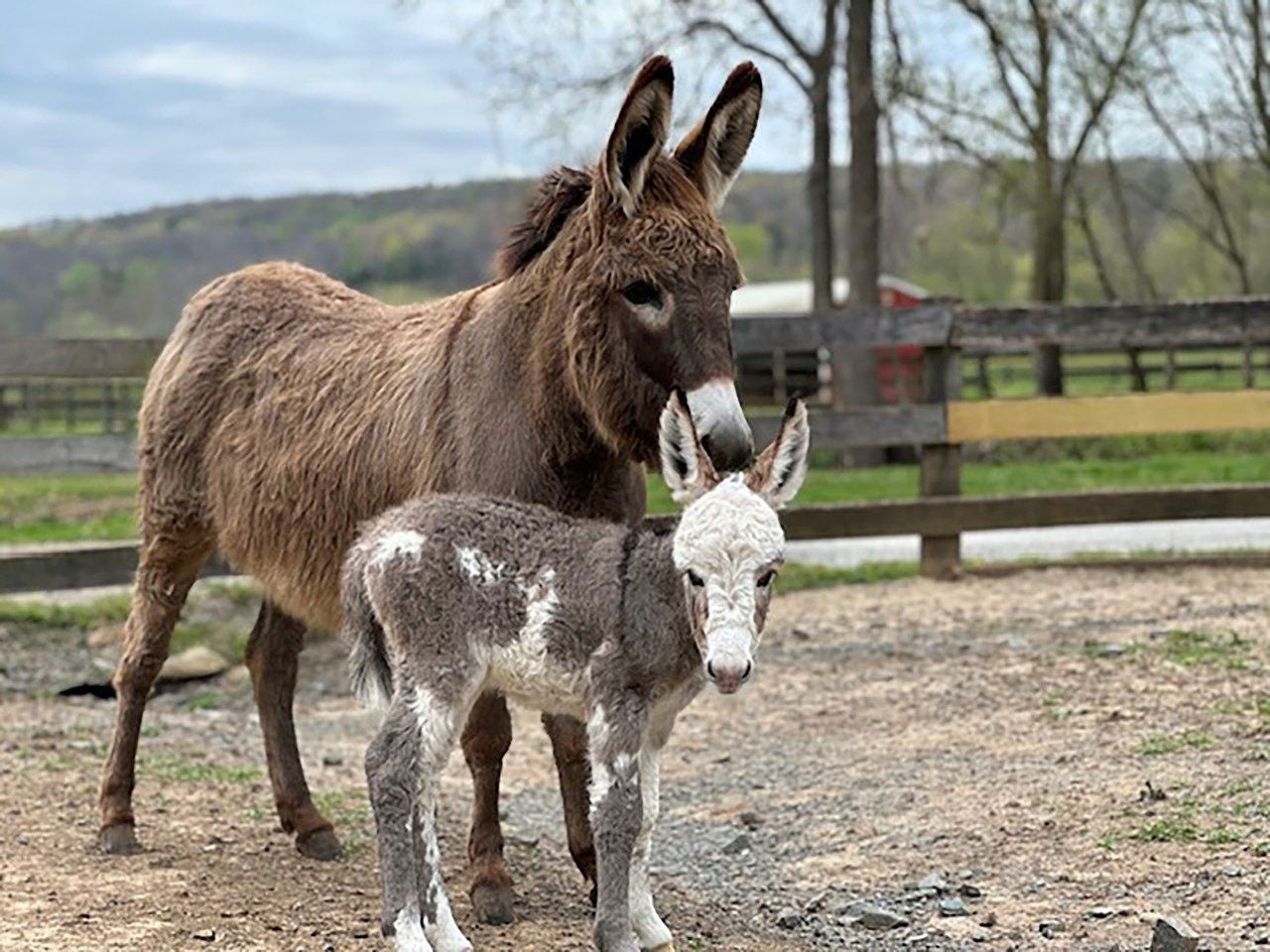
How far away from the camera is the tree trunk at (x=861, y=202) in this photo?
1755 centimetres

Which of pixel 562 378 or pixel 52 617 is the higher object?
pixel 562 378

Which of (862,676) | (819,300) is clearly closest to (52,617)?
(862,676)

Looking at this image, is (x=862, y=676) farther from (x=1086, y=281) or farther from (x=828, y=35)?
(x=1086, y=281)

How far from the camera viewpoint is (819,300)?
911 inches

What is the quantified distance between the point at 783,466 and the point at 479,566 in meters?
0.86

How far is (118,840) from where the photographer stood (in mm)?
6070

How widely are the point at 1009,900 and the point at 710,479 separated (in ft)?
6.12

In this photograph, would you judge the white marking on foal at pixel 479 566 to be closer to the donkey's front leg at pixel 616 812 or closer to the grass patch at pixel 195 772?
the donkey's front leg at pixel 616 812

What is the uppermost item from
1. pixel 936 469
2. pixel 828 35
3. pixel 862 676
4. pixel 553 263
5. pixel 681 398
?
pixel 828 35

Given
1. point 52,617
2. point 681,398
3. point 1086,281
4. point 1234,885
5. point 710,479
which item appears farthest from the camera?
point 1086,281

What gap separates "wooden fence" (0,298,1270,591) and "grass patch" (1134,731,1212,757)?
4.73 metres

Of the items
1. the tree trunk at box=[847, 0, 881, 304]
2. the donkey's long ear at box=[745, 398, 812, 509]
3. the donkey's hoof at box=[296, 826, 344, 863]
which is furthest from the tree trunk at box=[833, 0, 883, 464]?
the donkey's long ear at box=[745, 398, 812, 509]

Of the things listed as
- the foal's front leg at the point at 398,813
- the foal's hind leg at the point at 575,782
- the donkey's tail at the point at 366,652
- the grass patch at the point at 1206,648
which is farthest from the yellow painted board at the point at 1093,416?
the foal's front leg at the point at 398,813

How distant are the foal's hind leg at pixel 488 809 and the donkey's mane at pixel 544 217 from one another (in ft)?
4.74
